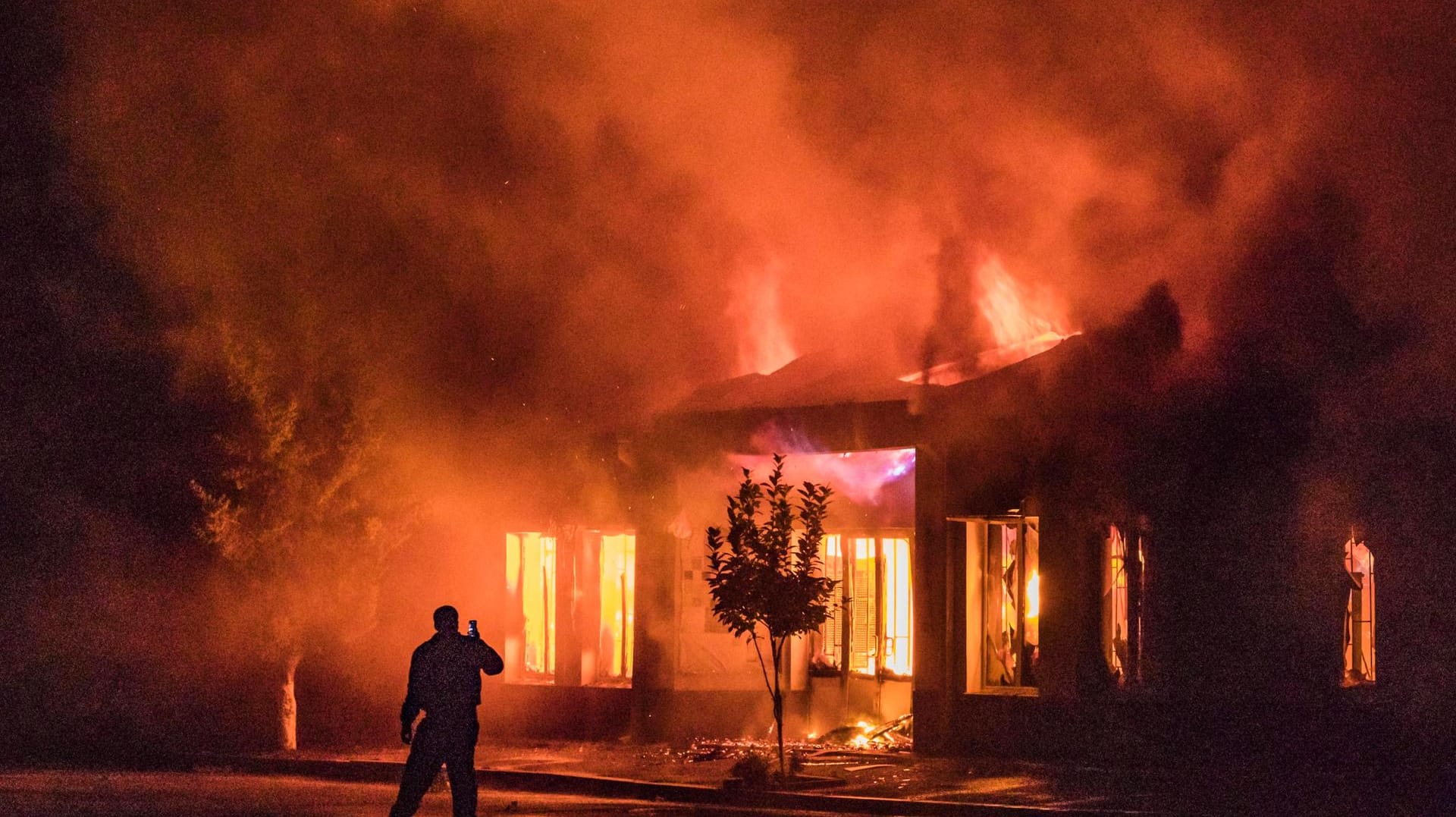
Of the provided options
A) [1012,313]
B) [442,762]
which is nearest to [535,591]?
[1012,313]

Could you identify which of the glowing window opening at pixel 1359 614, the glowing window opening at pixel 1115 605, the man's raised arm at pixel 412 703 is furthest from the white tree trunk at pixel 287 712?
the glowing window opening at pixel 1359 614

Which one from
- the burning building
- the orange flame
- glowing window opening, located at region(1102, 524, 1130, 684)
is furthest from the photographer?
the orange flame

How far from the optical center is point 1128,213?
64.1 ft

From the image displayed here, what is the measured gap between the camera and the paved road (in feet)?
39.1

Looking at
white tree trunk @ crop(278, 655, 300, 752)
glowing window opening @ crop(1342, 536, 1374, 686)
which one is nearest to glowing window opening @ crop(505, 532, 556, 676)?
white tree trunk @ crop(278, 655, 300, 752)

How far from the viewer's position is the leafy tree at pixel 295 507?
692 inches

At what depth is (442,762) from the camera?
33.1 feet

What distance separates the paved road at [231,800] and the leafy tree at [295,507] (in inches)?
108

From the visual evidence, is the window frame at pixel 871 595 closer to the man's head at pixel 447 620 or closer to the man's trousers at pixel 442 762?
the man's head at pixel 447 620

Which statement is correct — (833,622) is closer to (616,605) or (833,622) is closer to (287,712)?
(616,605)

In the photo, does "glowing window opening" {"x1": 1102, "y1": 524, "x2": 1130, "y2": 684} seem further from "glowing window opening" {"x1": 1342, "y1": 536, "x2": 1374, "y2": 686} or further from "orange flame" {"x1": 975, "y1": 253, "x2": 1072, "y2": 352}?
"orange flame" {"x1": 975, "y1": 253, "x2": 1072, "y2": 352}

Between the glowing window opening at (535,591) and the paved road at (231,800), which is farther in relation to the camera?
the glowing window opening at (535,591)

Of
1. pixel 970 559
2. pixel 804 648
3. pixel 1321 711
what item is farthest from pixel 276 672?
pixel 1321 711

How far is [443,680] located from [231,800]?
4.01 metres
